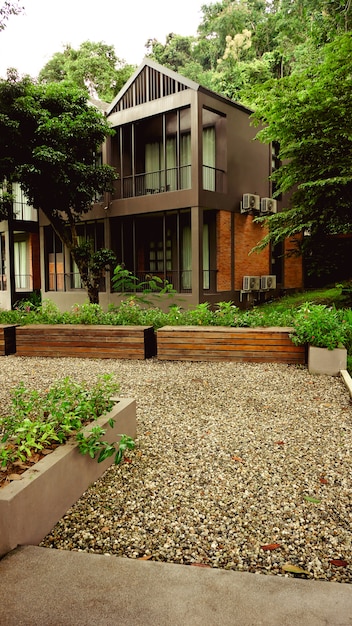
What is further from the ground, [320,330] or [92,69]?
[92,69]

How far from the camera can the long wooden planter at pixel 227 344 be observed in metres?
6.26

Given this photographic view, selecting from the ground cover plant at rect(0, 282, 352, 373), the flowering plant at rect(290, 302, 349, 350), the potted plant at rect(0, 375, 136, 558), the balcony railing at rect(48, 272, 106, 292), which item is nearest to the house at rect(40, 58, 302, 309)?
the balcony railing at rect(48, 272, 106, 292)

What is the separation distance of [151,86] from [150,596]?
1457 centimetres

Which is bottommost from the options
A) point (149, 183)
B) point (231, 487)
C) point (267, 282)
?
point (231, 487)

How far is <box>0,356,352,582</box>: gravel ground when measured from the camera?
2.17 meters

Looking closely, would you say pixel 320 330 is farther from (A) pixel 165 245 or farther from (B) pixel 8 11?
(A) pixel 165 245

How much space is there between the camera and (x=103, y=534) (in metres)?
2.30

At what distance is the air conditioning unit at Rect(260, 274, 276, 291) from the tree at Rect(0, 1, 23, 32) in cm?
1088

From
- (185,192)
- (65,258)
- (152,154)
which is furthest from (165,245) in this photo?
(65,258)

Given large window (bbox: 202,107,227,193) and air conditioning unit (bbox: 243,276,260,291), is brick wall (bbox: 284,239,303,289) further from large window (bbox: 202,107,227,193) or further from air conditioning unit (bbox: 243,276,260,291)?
large window (bbox: 202,107,227,193)

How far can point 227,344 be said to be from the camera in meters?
6.50

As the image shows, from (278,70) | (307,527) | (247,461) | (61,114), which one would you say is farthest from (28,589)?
(278,70)

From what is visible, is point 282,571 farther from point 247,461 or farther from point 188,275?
point 188,275

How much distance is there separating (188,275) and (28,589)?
41.8 feet
